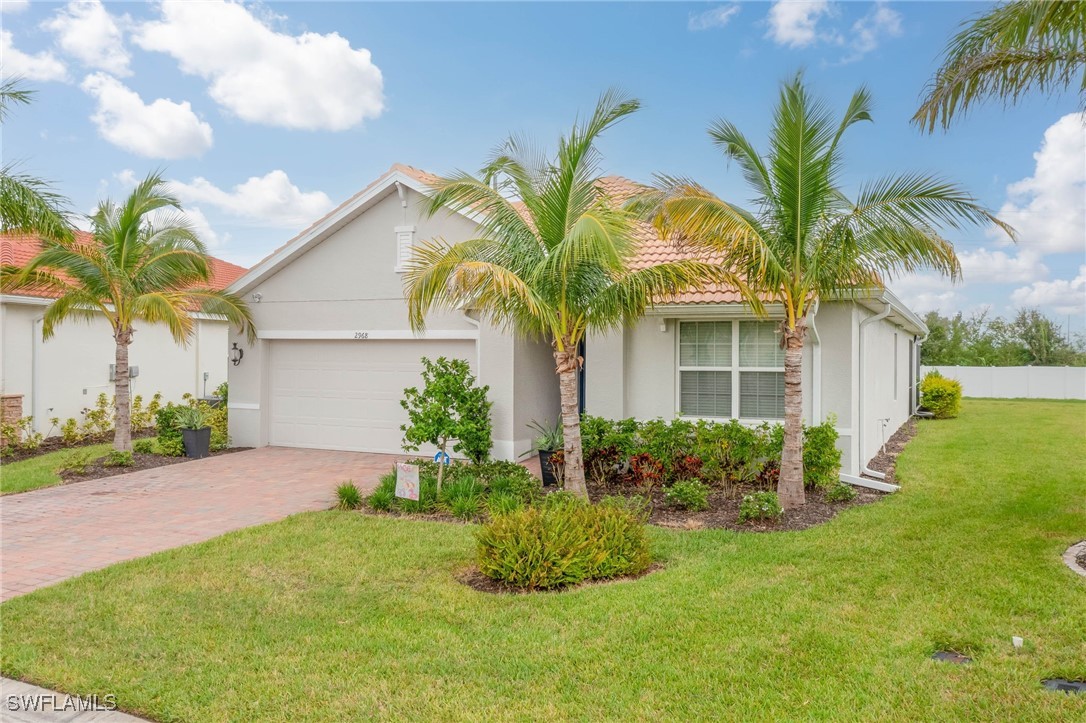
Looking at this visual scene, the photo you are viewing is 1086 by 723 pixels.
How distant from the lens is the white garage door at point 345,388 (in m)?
Answer: 14.2

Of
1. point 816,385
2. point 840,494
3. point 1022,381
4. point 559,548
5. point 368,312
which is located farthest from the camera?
point 1022,381

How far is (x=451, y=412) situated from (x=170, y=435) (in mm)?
6363

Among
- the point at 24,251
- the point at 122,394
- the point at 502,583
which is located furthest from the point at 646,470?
the point at 24,251

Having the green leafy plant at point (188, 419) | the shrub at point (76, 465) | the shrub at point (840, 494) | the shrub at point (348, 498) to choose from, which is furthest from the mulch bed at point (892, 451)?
the shrub at point (76, 465)

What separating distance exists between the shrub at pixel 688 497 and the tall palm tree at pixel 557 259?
1305 millimetres

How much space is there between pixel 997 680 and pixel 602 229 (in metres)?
5.24

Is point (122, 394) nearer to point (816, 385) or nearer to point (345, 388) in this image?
point (345, 388)

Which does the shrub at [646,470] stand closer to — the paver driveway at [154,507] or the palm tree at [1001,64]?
the paver driveway at [154,507]

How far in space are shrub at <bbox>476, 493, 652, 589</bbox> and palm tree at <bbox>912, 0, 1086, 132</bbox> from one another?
222 inches

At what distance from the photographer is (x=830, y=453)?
10.3m

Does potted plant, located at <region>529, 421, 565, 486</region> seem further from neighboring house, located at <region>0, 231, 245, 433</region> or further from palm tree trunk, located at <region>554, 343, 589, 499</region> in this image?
neighboring house, located at <region>0, 231, 245, 433</region>

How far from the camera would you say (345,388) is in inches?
582

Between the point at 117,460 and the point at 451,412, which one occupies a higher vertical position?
the point at 451,412

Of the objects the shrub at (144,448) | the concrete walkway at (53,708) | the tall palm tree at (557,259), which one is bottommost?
the concrete walkway at (53,708)
